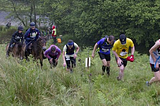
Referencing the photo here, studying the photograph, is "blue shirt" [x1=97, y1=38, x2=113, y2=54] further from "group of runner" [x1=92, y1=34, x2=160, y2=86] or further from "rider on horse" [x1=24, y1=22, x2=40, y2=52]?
"rider on horse" [x1=24, y1=22, x2=40, y2=52]

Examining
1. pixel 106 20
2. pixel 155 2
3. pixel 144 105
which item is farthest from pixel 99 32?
pixel 144 105

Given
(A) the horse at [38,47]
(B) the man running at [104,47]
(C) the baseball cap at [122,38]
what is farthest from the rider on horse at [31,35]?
(C) the baseball cap at [122,38]

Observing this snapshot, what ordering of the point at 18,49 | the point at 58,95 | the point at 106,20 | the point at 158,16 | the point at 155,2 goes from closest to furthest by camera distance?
the point at 58,95 < the point at 18,49 < the point at 158,16 < the point at 155,2 < the point at 106,20

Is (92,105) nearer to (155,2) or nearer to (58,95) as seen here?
(58,95)

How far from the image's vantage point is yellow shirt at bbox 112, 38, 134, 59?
22.2 ft

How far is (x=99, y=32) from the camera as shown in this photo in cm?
2139

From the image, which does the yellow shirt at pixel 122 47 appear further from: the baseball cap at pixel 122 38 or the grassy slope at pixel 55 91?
the grassy slope at pixel 55 91

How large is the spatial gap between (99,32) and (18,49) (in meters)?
13.1

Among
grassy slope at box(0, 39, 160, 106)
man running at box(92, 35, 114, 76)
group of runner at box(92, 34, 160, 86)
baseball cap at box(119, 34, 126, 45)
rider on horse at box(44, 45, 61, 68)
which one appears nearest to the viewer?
grassy slope at box(0, 39, 160, 106)

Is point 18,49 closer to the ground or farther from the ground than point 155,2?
closer to the ground

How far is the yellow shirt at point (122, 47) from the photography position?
6755 mm

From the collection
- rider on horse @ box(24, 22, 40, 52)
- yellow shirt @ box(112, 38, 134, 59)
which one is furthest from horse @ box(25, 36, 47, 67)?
yellow shirt @ box(112, 38, 134, 59)

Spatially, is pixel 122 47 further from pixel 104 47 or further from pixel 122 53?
pixel 104 47

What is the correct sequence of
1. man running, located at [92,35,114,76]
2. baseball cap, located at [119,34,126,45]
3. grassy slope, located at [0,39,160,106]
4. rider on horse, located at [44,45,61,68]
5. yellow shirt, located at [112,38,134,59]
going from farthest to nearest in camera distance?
rider on horse, located at [44,45,61,68], man running, located at [92,35,114,76], yellow shirt, located at [112,38,134,59], baseball cap, located at [119,34,126,45], grassy slope, located at [0,39,160,106]
